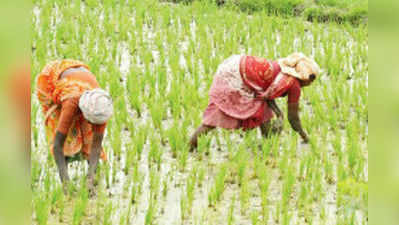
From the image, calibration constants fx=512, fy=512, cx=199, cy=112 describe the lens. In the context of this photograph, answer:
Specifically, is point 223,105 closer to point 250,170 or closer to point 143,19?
point 250,170

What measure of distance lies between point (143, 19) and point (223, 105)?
12.4 ft

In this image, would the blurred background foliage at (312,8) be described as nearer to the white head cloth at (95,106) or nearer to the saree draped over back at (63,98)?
the saree draped over back at (63,98)

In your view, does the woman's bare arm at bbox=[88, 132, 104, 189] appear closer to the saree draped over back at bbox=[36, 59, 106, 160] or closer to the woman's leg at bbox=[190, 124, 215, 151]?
the saree draped over back at bbox=[36, 59, 106, 160]

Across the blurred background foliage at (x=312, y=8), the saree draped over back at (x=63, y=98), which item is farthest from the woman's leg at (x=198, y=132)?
the blurred background foliage at (x=312, y=8)

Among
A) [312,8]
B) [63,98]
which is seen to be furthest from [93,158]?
[312,8]

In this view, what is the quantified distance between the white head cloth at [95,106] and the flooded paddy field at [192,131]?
35cm

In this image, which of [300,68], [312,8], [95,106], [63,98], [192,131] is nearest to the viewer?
[95,106]

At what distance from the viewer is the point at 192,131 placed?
13.3 feet

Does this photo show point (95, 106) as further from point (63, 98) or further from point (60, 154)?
point (60, 154)

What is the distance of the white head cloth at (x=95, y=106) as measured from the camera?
256 centimetres

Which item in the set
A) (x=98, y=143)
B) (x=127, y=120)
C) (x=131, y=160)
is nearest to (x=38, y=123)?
(x=127, y=120)

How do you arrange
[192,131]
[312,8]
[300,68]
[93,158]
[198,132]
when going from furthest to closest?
[312,8] < [192,131] < [198,132] < [300,68] < [93,158]

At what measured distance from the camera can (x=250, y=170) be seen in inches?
136

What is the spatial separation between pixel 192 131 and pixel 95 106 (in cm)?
159
